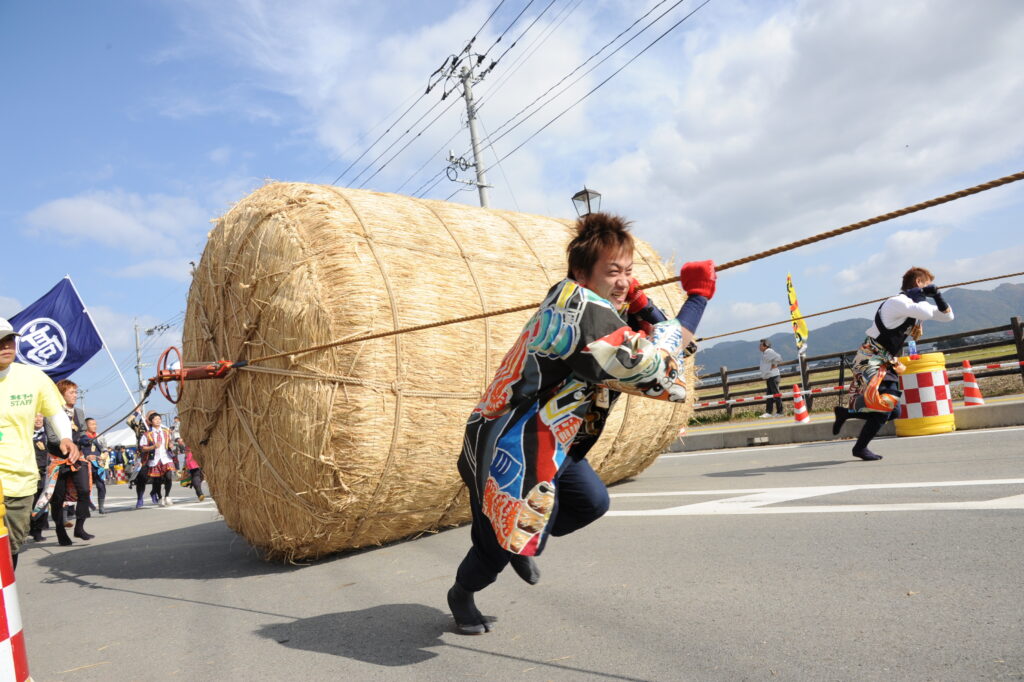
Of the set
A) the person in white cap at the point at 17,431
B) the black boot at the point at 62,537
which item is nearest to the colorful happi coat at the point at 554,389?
the person in white cap at the point at 17,431

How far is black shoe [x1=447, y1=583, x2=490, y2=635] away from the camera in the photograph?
9.11 feet

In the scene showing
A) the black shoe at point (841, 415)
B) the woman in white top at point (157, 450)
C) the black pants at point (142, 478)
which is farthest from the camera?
the black pants at point (142, 478)

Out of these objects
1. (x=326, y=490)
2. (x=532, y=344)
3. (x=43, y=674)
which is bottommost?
(x=43, y=674)

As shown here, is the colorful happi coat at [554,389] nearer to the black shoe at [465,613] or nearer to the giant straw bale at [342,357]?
the black shoe at [465,613]

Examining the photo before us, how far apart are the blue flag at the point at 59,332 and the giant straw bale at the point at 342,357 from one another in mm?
5453

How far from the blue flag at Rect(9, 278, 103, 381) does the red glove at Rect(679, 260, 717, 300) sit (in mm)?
9178

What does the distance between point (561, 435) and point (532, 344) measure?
0.32 metres

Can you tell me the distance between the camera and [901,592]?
250 centimetres

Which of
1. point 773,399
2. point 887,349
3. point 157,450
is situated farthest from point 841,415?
point 157,450

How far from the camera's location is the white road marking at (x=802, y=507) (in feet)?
12.0

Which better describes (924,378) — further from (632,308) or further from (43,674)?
(43,674)

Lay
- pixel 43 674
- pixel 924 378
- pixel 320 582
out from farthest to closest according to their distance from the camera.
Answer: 1. pixel 924 378
2. pixel 320 582
3. pixel 43 674

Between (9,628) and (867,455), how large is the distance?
590 cm

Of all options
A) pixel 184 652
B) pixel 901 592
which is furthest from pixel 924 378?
pixel 184 652
